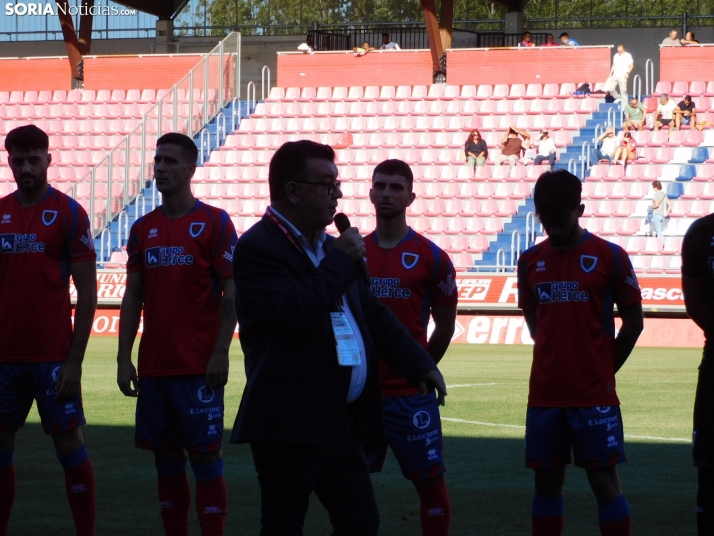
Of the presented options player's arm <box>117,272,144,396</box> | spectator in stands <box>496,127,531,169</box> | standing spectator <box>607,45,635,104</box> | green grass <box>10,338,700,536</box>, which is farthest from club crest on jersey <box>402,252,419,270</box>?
standing spectator <box>607,45,635,104</box>

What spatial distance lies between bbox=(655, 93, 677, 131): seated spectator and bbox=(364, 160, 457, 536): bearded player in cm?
2147

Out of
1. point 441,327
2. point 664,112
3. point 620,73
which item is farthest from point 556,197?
point 620,73

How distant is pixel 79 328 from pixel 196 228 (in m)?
0.71

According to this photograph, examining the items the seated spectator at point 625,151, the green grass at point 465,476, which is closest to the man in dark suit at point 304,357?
the green grass at point 465,476

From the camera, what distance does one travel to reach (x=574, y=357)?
5.37 meters

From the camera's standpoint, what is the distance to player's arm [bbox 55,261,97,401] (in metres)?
5.60

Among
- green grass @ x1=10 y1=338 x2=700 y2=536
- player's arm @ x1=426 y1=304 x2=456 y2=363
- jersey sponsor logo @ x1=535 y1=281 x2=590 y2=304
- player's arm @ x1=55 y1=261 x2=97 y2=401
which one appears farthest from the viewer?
green grass @ x1=10 y1=338 x2=700 y2=536

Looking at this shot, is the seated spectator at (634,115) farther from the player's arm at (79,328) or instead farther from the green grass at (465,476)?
the player's arm at (79,328)

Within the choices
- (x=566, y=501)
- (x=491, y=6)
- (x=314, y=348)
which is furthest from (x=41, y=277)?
(x=491, y=6)

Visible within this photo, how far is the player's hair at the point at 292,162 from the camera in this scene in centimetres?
407

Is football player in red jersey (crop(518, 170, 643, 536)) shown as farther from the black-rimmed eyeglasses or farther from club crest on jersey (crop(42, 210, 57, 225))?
club crest on jersey (crop(42, 210, 57, 225))

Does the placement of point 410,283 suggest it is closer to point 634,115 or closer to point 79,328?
point 79,328

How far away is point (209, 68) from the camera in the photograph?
92.8ft

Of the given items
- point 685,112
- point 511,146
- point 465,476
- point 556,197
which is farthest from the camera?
point 685,112
